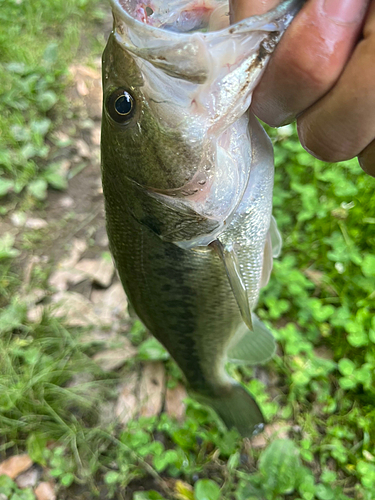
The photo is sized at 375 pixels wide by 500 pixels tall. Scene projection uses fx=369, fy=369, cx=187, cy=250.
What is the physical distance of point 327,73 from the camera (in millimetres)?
847

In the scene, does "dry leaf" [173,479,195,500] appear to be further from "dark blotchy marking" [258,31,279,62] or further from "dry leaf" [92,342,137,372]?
"dark blotchy marking" [258,31,279,62]

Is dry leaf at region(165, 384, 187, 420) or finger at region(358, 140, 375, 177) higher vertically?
finger at region(358, 140, 375, 177)

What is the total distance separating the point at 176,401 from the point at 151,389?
18cm

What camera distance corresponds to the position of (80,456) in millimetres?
2209

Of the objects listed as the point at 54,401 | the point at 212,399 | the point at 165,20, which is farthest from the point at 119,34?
the point at 54,401

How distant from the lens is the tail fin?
78.1 inches

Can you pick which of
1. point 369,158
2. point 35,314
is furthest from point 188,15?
point 35,314

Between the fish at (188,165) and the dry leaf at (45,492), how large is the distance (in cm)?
116

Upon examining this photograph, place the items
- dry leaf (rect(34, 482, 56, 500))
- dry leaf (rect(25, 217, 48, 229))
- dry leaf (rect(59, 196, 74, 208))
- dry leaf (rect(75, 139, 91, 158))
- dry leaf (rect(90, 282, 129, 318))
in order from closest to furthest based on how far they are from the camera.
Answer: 1. dry leaf (rect(34, 482, 56, 500))
2. dry leaf (rect(90, 282, 129, 318))
3. dry leaf (rect(25, 217, 48, 229))
4. dry leaf (rect(59, 196, 74, 208))
5. dry leaf (rect(75, 139, 91, 158))

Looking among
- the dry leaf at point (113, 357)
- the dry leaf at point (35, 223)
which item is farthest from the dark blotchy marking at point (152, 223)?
the dry leaf at point (35, 223)

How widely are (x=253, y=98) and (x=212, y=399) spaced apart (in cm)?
160

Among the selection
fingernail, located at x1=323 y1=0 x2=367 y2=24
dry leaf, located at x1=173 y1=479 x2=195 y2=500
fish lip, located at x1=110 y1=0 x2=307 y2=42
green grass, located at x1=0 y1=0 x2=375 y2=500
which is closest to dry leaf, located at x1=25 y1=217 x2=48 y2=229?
green grass, located at x1=0 y1=0 x2=375 y2=500

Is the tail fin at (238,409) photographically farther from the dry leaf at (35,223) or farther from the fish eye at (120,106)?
the dry leaf at (35,223)

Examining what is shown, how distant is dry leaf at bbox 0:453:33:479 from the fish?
1226mm
